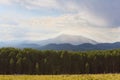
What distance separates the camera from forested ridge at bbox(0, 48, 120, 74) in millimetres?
140000

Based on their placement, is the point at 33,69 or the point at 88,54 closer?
the point at 33,69

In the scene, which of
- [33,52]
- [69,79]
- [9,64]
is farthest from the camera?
[33,52]

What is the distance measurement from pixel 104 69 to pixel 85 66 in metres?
12.2

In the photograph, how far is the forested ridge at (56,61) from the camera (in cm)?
14000

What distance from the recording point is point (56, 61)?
149 metres

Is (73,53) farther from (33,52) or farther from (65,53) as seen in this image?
(33,52)

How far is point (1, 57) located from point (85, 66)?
39.8 metres

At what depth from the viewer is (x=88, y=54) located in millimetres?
158125

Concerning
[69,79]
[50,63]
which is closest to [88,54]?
[50,63]

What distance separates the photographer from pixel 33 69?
465 ft

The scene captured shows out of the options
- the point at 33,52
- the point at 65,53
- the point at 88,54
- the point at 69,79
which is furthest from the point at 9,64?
the point at 69,79

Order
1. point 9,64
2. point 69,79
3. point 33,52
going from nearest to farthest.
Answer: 1. point 69,79
2. point 9,64
3. point 33,52

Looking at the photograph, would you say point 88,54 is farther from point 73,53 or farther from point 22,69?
point 22,69

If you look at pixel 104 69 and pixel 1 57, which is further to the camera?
pixel 104 69
